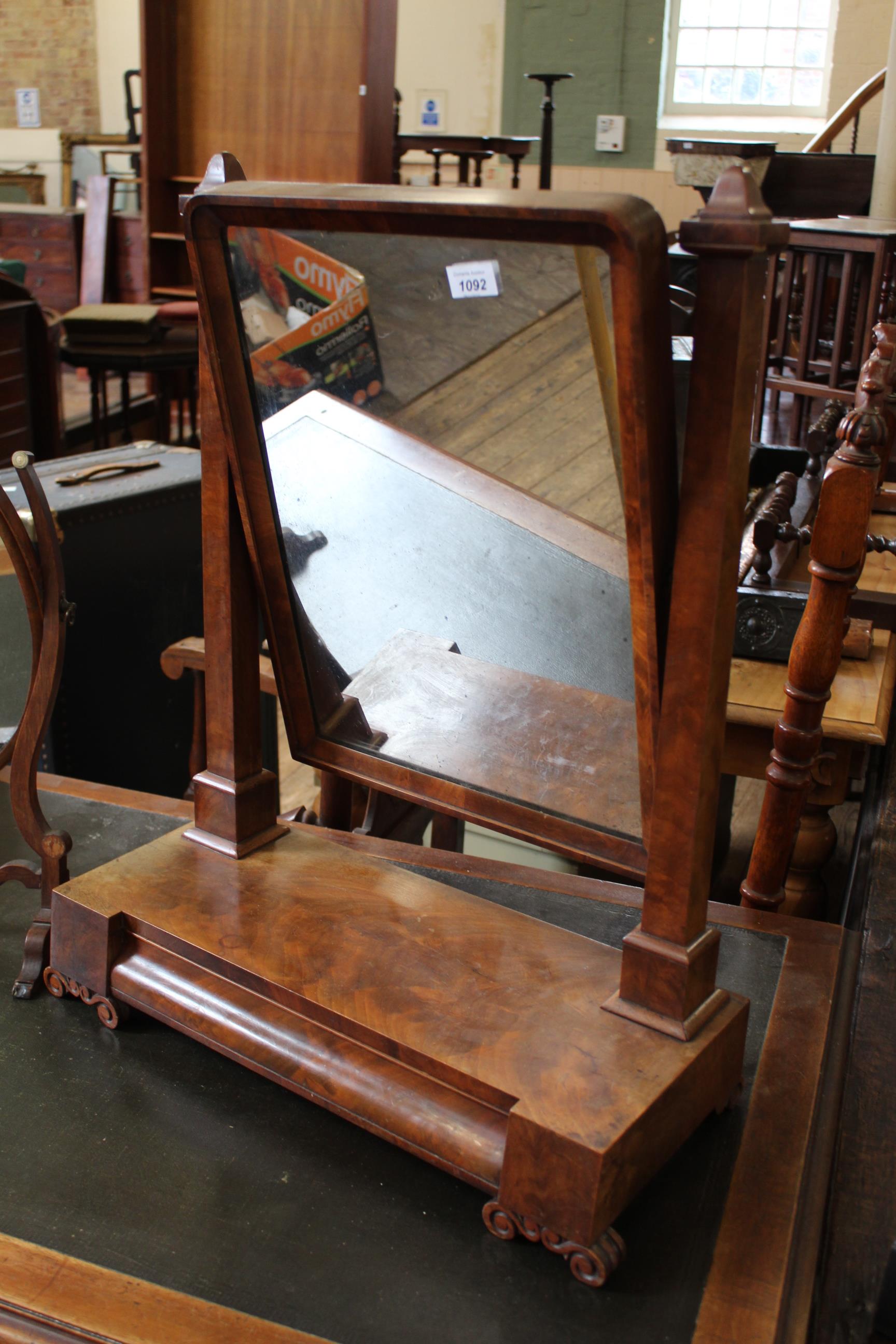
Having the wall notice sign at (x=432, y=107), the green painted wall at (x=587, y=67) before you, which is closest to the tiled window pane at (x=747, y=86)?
the green painted wall at (x=587, y=67)

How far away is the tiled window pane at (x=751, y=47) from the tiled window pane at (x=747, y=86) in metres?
0.05

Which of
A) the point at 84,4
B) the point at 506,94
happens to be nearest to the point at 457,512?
the point at 506,94

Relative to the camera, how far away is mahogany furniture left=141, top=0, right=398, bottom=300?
4453 millimetres

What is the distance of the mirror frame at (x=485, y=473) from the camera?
0.62 metres

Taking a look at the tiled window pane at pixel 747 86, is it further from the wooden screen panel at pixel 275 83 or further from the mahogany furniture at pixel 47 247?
the mahogany furniture at pixel 47 247

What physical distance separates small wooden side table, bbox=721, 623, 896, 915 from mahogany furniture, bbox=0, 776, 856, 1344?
62 cm

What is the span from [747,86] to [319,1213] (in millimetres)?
8341

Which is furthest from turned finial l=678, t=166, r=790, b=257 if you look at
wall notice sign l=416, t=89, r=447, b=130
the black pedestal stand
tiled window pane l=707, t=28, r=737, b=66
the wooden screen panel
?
wall notice sign l=416, t=89, r=447, b=130

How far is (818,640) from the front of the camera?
3.76 ft

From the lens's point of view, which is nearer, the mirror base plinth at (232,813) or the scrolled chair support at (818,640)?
the mirror base plinth at (232,813)

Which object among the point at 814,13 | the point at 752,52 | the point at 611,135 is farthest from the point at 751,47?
the point at 611,135

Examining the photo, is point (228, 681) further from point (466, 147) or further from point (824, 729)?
point (466, 147)

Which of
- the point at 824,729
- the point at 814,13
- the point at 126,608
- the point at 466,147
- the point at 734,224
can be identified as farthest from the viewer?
the point at 814,13

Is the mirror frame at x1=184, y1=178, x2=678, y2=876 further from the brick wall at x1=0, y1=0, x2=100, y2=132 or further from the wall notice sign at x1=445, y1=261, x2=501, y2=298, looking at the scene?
the brick wall at x1=0, y1=0, x2=100, y2=132
